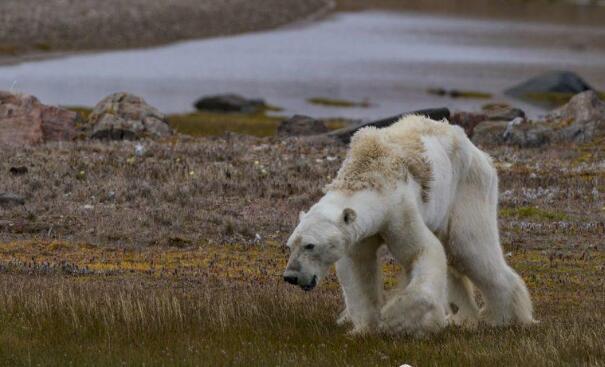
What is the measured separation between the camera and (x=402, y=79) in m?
72.2

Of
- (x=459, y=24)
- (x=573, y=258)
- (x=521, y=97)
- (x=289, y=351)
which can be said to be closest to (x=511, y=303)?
(x=289, y=351)

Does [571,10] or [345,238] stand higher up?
[345,238]

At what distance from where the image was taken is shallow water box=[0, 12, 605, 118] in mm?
58719

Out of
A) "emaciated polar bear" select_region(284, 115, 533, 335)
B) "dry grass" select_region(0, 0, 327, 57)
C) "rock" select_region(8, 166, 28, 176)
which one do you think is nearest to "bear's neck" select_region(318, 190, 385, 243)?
"emaciated polar bear" select_region(284, 115, 533, 335)

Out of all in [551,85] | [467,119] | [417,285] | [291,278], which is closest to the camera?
[291,278]

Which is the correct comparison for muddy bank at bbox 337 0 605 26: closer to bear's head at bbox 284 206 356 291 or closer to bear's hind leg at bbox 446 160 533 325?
bear's hind leg at bbox 446 160 533 325

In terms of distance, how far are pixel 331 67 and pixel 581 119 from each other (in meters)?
48.3

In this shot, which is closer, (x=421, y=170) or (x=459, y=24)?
(x=421, y=170)

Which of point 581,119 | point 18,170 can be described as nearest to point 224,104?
point 581,119

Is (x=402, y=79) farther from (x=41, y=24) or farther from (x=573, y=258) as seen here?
(x=573, y=258)

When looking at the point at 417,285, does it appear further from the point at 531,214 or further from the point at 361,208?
the point at 531,214

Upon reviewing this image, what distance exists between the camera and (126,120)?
30.6 metres

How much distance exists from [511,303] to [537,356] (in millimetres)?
1757

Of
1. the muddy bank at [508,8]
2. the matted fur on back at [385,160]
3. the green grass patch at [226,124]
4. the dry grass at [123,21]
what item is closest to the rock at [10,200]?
the matted fur on back at [385,160]
